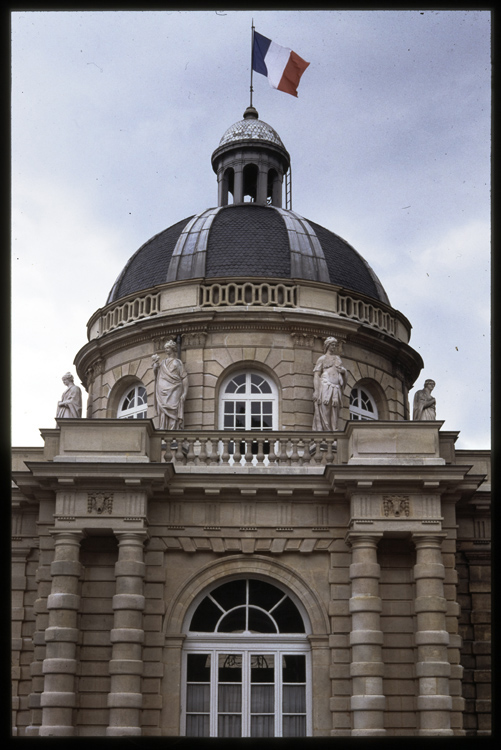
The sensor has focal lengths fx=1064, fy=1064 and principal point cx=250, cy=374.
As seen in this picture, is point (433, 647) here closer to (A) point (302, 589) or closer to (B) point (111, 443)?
(A) point (302, 589)

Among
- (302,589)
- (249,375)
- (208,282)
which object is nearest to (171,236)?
(208,282)

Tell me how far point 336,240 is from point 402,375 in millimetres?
4456

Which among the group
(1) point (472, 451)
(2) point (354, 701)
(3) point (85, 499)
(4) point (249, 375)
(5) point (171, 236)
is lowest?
(2) point (354, 701)

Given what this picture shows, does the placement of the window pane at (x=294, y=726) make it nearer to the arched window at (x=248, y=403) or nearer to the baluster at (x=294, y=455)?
the baluster at (x=294, y=455)

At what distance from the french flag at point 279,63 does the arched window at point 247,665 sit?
15.5 meters

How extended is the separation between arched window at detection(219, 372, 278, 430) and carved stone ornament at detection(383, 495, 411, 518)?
5.04 meters

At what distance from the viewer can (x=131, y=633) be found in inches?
798

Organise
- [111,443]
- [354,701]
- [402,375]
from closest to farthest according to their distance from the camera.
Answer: [354,701] → [111,443] → [402,375]

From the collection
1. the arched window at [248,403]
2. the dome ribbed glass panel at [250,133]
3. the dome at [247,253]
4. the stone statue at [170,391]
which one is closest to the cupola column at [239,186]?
the dome ribbed glass panel at [250,133]

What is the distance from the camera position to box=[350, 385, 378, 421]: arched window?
89.4 feet

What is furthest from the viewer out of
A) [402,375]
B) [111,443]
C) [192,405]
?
[402,375]

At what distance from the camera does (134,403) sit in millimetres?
27547

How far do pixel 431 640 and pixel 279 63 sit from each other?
17952mm

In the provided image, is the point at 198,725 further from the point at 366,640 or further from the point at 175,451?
the point at 175,451
